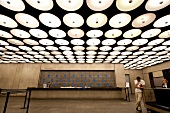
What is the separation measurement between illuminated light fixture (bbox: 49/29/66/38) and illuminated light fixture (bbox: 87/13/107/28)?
5.54ft

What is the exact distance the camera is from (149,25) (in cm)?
492

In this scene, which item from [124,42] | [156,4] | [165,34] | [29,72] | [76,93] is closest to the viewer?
[156,4]

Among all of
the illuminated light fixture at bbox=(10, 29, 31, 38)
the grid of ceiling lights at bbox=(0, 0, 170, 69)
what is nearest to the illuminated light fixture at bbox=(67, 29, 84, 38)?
the grid of ceiling lights at bbox=(0, 0, 170, 69)

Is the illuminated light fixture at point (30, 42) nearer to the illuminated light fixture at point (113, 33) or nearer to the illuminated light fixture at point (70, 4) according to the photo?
the illuminated light fixture at point (70, 4)

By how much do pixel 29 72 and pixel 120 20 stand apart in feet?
37.8

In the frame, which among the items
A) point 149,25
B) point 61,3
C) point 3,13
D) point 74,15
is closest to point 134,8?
point 149,25

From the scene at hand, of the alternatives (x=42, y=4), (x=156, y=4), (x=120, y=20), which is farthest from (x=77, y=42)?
(x=156, y=4)

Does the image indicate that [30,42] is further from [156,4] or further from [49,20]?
[156,4]

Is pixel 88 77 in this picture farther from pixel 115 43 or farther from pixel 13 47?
pixel 13 47

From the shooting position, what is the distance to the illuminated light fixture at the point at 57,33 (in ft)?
17.9

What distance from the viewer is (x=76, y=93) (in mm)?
9836

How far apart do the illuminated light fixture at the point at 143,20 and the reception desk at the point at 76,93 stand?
683 cm

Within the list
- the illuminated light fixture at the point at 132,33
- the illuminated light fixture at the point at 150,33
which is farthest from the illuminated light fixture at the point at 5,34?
the illuminated light fixture at the point at 150,33

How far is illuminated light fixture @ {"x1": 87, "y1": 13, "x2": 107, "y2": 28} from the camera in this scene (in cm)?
426
